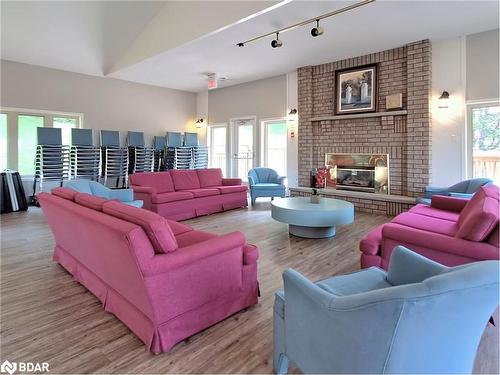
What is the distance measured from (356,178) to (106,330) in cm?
580

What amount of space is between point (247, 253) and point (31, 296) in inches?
75.3

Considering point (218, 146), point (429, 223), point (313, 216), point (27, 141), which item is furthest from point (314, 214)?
point (27, 141)

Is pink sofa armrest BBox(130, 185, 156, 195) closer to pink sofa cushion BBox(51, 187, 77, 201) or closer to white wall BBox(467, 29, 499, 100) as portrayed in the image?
pink sofa cushion BBox(51, 187, 77, 201)

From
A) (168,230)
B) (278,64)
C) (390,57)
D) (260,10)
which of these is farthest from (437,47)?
(168,230)

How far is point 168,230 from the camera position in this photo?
1887mm

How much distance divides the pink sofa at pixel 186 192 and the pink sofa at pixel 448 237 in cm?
349

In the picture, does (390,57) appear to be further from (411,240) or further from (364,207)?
(411,240)

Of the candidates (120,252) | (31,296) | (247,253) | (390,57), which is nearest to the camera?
(120,252)

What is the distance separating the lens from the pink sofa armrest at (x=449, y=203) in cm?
381

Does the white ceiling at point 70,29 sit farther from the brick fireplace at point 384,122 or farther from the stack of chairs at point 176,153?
the brick fireplace at point 384,122

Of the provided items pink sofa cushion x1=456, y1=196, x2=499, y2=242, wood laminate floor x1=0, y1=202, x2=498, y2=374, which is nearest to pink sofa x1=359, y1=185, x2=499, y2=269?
pink sofa cushion x1=456, y1=196, x2=499, y2=242

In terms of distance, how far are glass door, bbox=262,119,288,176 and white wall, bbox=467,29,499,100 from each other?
397 centimetres

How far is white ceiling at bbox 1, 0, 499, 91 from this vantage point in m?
4.37

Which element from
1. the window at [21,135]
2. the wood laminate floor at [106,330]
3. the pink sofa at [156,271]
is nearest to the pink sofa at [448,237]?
the wood laminate floor at [106,330]
